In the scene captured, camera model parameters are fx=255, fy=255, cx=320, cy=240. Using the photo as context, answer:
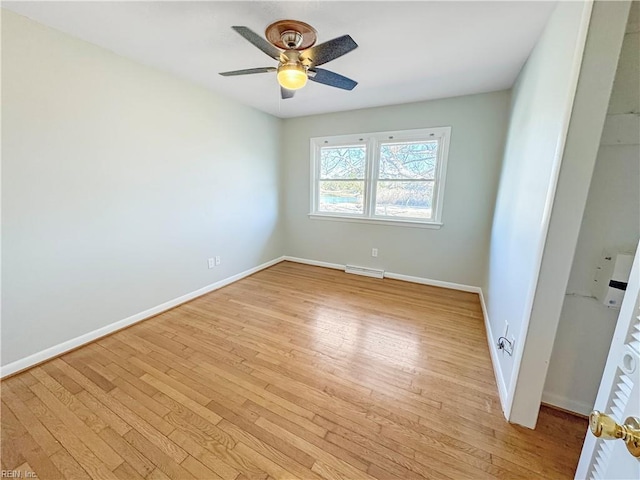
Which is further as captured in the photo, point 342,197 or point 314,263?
point 314,263

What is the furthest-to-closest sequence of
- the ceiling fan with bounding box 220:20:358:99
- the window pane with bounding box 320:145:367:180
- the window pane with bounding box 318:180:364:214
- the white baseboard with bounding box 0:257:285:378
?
the window pane with bounding box 318:180:364:214, the window pane with bounding box 320:145:367:180, the white baseboard with bounding box 0:257:285:378, the ceiling fan with bounding box 220:20:358:99

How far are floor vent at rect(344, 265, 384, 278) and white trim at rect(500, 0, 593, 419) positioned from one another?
2.31 meters

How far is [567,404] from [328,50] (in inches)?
100

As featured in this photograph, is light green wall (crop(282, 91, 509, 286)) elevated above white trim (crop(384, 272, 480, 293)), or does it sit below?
above

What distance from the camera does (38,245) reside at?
1.84m

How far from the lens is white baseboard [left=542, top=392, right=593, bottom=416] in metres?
1.47

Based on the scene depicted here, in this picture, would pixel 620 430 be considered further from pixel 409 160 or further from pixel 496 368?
pixel 409 160

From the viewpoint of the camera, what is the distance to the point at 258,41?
1.48m

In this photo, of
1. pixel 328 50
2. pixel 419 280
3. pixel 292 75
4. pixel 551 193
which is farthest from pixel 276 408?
pixel 419 280

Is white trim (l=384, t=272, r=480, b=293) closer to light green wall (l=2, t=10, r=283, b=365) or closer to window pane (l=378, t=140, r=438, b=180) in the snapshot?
window pane (l=378, t=140, r=438, b=180)

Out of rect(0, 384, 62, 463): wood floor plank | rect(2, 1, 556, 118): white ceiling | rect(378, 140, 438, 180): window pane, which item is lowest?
rect(0, 384, 62, 463): wood floor plank

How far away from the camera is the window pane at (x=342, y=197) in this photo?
3842mm

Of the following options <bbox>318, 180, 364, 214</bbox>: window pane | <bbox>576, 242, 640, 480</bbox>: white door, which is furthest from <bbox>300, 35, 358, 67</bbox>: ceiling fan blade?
<bbox>318, 180, 364, 214</bbox>: window pane

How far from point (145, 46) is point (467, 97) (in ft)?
10.5
